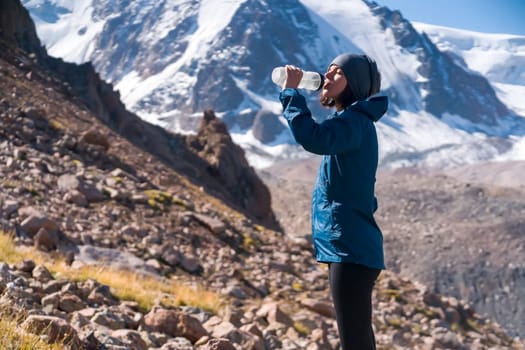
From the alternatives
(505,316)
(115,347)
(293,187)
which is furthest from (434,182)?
(115,347)

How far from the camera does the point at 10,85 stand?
55.8 ft

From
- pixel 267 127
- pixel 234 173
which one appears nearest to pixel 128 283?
pixel 234 173

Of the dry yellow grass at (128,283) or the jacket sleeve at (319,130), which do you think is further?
the dry yellow grass at (128,283)

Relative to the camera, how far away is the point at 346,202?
308cm

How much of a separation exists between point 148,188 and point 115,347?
946 cm

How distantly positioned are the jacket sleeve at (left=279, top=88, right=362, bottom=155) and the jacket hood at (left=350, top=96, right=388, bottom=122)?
0.12m

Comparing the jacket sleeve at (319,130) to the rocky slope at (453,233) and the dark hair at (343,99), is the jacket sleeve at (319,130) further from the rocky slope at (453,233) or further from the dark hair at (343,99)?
the rocky slope at (453,233)

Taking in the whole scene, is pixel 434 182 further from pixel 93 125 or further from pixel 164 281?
pixel 164 281

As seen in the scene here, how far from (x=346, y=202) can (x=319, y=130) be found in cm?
36

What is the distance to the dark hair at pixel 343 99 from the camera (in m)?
3.31

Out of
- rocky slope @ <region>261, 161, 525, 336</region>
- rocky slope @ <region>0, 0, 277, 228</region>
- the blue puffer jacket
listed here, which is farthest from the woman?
rocky slope @ <region>261, 161, 525, 336</region>

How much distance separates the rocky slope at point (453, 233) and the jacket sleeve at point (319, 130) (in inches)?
1977

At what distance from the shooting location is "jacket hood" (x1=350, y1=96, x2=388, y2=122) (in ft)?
10.5

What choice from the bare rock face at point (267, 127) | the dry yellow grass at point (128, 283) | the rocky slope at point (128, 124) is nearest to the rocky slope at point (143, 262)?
the dry yellow grass at point (128, 283)
